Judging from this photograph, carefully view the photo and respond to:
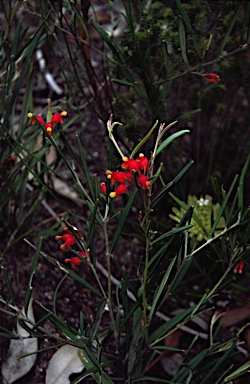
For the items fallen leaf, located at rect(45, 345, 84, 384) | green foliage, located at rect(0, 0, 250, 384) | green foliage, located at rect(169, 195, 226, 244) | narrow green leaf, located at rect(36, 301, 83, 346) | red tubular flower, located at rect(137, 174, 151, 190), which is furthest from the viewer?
green foliage, located at rect(169, 195, 226, 244)

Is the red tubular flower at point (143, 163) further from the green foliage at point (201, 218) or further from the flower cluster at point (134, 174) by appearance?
the green foliage at point (201, 218)

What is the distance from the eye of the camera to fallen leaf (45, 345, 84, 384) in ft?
3.88

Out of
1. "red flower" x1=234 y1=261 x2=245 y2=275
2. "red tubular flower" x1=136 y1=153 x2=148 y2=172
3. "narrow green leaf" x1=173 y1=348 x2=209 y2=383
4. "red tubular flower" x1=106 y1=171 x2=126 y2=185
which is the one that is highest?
A: "red tubular flower" x1=136 y1=153 x2=148 y2=172

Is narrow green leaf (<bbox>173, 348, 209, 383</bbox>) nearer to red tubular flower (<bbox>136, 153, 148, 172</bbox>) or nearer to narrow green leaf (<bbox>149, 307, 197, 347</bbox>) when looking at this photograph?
narrow green leaf (<bbox>149, 307, 197, 347</bbox>)

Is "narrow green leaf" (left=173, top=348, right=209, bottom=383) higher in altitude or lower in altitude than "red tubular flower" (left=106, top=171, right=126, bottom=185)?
lower

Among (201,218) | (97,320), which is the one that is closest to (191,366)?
(97,320)

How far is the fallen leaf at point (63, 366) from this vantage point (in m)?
1.18

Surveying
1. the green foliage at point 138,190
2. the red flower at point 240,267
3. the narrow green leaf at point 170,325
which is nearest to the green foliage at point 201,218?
the green foliage at point 138,190

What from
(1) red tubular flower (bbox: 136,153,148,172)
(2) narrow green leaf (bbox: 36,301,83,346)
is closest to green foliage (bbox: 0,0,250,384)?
(2) narrow green leaf (bbox: 36,301,83,346)

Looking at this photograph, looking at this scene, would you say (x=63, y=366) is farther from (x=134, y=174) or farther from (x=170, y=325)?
(x=134, y=174)

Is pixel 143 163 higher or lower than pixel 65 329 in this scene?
higher

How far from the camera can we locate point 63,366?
120 centimetres

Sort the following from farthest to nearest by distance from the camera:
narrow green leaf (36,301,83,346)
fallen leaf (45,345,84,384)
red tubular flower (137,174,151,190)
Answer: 1. fallen leaf (45,345,84,384)
2. narrow green leaf (36,301,83,346)
3. red tubular flower (137,174,151,190)

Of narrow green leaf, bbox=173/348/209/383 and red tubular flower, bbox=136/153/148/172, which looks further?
narrow green leaf, bbox=173/348/209/383
